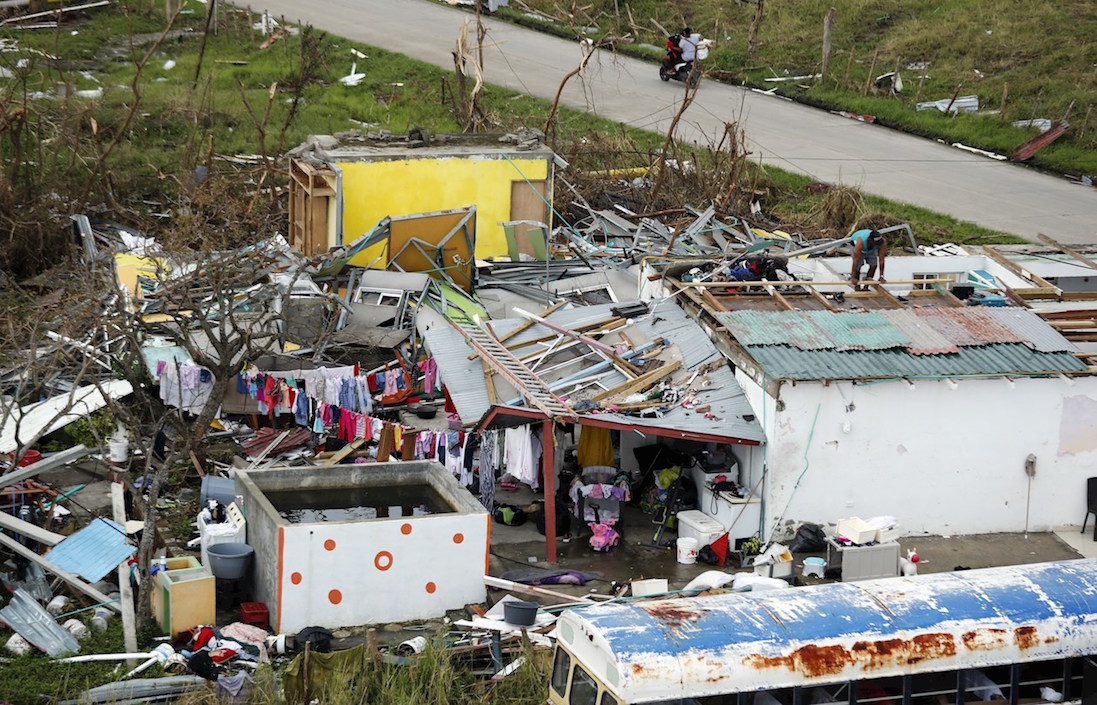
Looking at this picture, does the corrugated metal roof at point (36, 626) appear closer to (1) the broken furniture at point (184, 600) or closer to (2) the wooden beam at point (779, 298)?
(1) the broken furniture at point (184, 600)

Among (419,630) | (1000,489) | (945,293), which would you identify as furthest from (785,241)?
(419,630)

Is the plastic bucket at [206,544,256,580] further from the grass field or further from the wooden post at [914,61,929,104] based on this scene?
the wooden post at [914,61,929,104]

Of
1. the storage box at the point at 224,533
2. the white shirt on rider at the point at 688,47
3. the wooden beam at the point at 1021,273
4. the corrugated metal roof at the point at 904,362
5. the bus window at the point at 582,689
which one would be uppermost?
the white shirt on rider at the point at 688,47

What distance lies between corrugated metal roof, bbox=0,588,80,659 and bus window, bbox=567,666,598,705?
6.04 meters

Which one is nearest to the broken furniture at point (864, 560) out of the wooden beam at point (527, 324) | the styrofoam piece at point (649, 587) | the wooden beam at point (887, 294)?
the styrofoam piece at point (649, 587)

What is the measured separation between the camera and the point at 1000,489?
20.1 meters

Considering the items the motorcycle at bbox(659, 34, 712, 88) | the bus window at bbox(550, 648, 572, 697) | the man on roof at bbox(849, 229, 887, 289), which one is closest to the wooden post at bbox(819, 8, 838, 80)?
the motorcycle at bbox(659, 34, 712, 88)

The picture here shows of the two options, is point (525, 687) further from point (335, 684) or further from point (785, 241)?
point (785, 241)

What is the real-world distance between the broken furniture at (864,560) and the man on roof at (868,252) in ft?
19.6

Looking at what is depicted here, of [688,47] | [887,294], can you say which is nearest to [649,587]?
Result: [887,294]

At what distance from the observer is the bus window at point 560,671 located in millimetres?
13383

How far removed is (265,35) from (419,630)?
30633 mm

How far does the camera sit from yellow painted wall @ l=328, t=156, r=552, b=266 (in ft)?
91.0

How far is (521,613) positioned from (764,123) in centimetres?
2532
